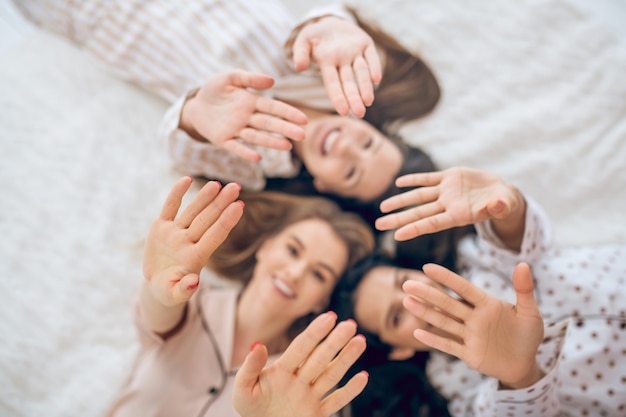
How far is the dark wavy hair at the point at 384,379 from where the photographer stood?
53 cm

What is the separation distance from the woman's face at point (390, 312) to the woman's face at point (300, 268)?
0.04 meters

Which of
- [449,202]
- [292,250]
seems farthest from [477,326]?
[292,250]

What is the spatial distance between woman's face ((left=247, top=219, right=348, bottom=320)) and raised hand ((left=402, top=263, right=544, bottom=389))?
0.48ft

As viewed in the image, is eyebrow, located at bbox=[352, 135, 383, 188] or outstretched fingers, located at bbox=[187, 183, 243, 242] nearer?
outstretched fingers, located at bbox=[187, 183, 243, 242]

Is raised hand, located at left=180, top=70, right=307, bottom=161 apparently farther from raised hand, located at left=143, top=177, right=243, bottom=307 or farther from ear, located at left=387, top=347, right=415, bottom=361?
ear, located at left=387, top=347, right=415, bottom=361

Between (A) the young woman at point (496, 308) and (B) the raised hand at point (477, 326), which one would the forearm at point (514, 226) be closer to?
(A) the young woman at point (496, 308)

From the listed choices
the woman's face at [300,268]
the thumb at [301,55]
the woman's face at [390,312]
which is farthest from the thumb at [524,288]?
the thumb at [301,55]

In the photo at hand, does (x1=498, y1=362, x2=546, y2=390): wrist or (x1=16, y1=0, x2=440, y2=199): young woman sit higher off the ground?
(x1=16, y1=0, x2=440, y2=199): young woman

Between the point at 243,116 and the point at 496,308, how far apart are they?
33 centimetres

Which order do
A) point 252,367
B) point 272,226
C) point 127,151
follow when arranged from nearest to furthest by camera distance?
1. point 252,367
2. point 272,226
3. point 127,151

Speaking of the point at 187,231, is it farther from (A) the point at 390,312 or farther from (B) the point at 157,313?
(A) the point at 390,312

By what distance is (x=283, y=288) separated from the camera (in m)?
0.58

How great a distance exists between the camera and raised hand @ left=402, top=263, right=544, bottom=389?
44 centimetres

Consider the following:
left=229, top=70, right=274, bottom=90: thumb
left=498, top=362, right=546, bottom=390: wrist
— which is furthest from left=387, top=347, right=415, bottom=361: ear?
left=229, top=70, right=274, bottom=90: thumb
